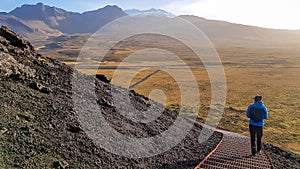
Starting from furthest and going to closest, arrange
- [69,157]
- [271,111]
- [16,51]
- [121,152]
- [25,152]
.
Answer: [271,111], [16,51], [121,152], [69,157], [25,152]

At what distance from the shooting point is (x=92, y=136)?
7.79 metres

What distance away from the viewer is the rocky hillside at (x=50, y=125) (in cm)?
615

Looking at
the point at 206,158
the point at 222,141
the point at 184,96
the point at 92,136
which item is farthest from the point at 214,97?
the point at 92,136

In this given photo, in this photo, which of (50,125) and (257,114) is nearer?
(50,125)

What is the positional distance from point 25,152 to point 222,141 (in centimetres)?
766

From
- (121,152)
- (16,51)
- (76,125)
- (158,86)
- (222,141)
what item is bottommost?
(158,86)

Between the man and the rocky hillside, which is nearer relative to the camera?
the rocky hillside

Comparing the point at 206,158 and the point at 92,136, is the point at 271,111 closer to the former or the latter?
the point at 206,158

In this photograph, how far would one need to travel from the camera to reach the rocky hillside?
20.2 feet

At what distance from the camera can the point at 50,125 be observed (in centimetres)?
726

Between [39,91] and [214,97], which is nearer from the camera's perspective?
[39,91]

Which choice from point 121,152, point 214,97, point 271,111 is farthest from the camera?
point 214,97

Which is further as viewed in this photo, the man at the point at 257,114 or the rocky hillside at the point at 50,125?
the man at the point at 257,114

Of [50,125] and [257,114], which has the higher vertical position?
[257,114]
